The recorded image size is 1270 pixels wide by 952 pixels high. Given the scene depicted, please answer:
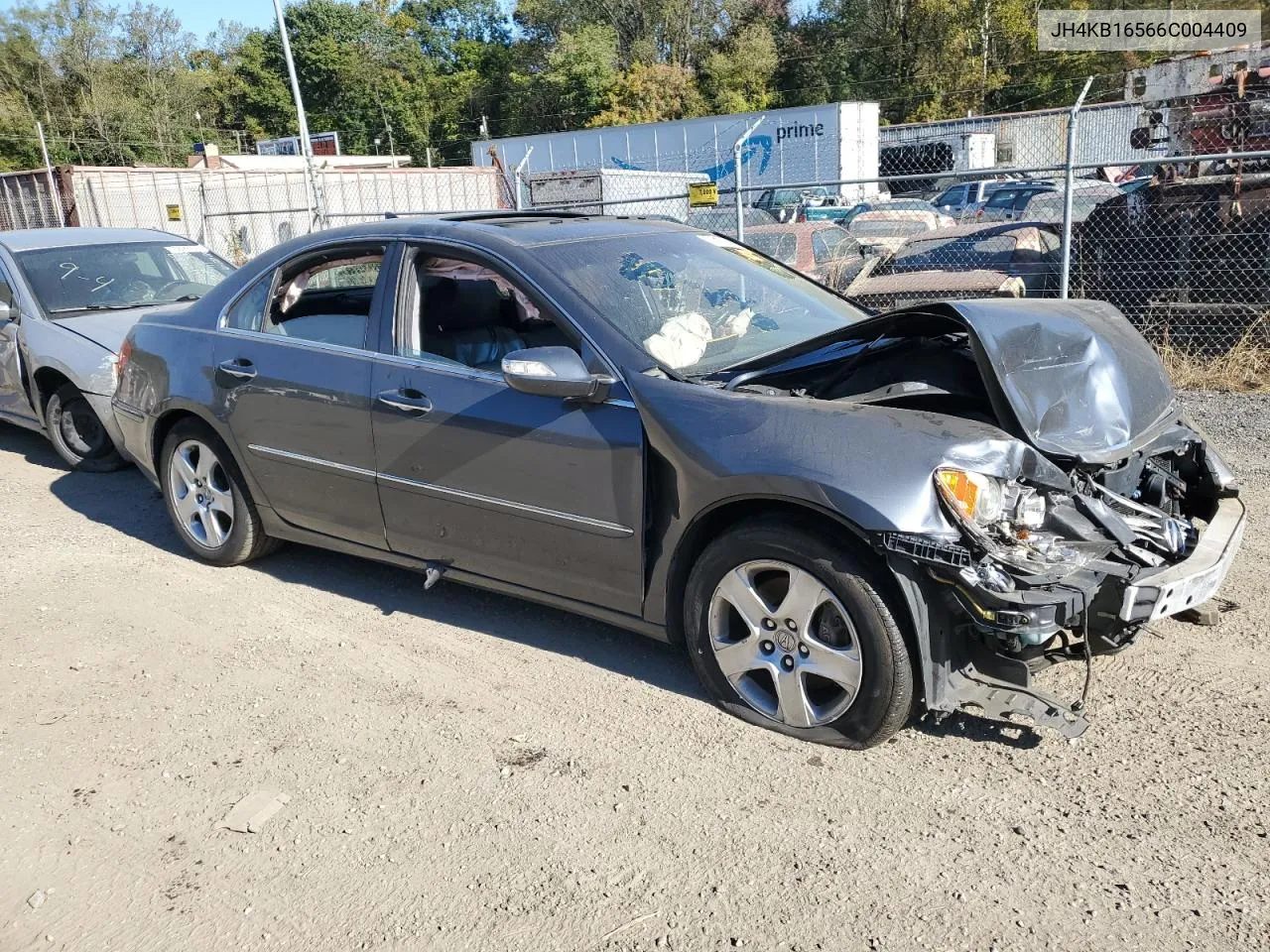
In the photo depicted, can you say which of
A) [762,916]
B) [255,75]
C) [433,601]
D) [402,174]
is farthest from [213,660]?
[255,75]

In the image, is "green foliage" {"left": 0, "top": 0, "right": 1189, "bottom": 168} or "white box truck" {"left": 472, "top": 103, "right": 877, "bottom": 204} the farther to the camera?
"green foliage" {"left": 0, "top": 0, "right": 1189, "bottom": 168}

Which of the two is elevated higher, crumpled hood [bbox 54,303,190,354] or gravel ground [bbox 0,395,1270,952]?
crumpled hood [bbox 54,303,190,354]

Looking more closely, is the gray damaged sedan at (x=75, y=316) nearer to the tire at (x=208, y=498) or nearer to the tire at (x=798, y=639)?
the tire at (x=208, y=498)

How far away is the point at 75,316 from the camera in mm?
7578

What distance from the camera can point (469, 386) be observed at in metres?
4.13

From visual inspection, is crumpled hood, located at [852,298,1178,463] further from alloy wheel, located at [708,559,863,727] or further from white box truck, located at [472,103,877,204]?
white box truck, located at [472,103,877,204]

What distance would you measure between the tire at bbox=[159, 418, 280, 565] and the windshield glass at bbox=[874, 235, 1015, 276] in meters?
7.59

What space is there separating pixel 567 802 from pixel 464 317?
2.16 meters

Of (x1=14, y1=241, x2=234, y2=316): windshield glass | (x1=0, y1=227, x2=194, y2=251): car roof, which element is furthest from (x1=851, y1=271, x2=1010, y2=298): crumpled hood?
(x1=0, y1=227, x2=194, y2=251): car roof

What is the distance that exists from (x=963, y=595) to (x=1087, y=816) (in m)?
0.70

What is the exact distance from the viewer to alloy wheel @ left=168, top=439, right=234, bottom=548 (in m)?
5.32

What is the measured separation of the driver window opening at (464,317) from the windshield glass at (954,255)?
7151mm

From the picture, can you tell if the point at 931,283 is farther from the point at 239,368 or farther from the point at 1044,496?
the point at 1044,496

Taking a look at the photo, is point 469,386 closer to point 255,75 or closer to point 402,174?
point 402,174
